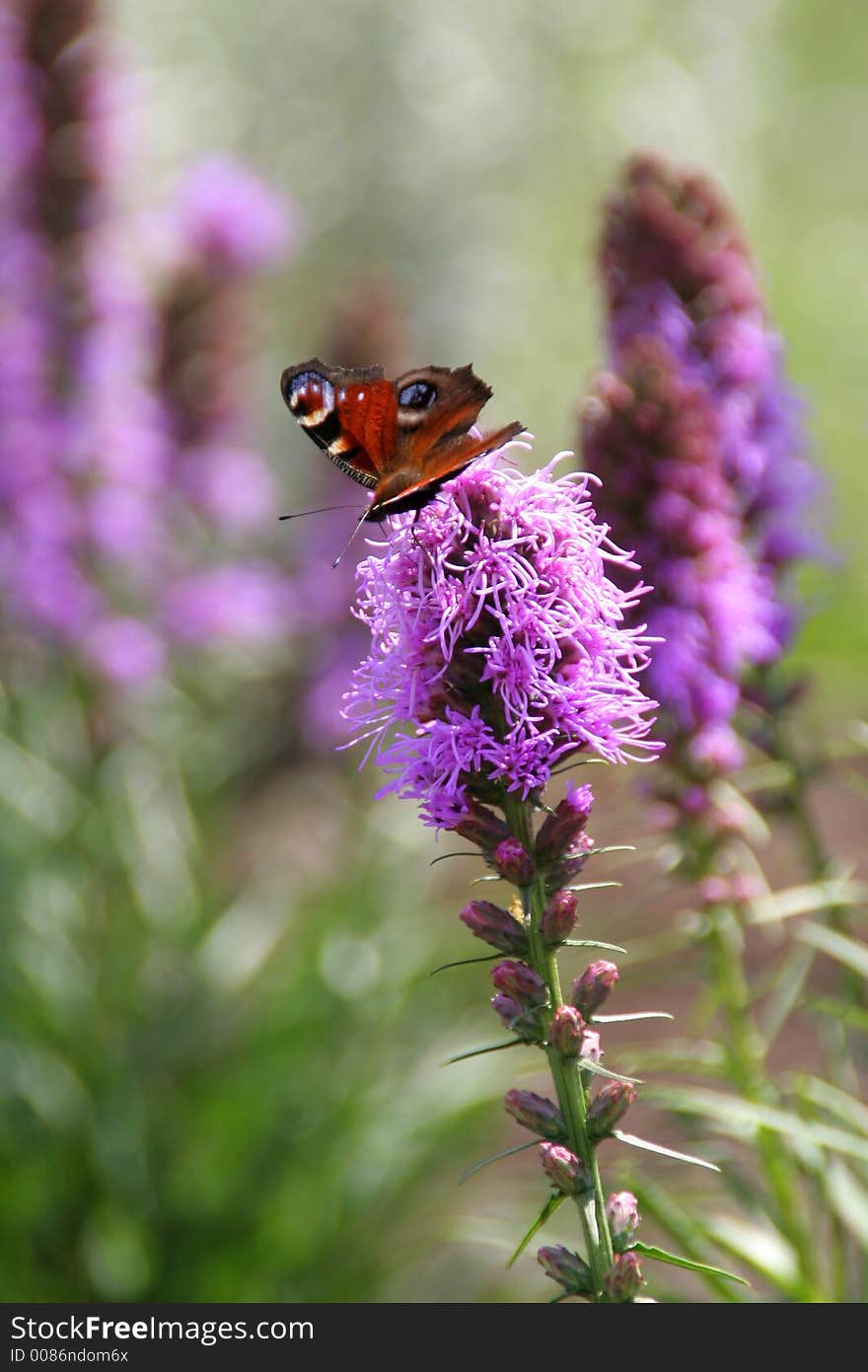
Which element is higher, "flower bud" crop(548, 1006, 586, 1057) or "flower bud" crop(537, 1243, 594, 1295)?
"flower bud" crop(548, 1006, 586, 1057)

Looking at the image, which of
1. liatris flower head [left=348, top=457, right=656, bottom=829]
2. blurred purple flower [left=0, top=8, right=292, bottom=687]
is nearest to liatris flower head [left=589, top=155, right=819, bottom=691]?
liatris flower head [left=348, top=457, right=656, bottom=829]

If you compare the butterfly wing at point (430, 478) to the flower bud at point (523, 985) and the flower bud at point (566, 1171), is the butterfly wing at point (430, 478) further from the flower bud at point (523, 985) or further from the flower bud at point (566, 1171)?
the flower bud at point (566, 1171)

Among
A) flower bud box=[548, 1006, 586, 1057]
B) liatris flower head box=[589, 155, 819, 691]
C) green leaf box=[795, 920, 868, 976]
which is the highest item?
liatris flower head box=[589, 155, 819, 691]

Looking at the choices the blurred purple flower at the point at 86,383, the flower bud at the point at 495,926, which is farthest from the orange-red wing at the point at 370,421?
the blurred purple flower at the point at 86,383

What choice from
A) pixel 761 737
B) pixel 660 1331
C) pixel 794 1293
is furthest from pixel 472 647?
pixel 794 1293

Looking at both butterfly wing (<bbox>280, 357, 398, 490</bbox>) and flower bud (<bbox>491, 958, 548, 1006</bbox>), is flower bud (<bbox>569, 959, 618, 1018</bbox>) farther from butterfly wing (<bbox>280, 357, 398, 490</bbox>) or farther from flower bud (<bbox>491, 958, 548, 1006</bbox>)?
butterfly wing (<bbox>280, 357, 398, 490</bbox>)
